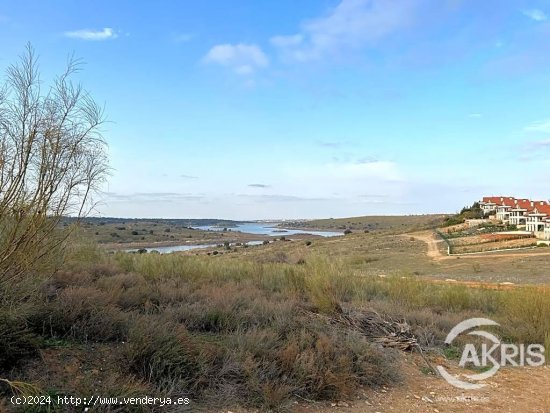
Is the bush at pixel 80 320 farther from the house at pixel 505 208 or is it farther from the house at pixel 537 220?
the house at pixel 505 208

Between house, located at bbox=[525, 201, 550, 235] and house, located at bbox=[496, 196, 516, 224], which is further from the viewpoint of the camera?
house, located at bbox=[496, 196, 516, 224]

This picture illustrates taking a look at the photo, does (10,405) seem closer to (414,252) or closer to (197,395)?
(197,395)

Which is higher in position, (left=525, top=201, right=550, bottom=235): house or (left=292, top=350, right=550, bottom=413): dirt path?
(left=525, top=201, right=550, bottom=235): house

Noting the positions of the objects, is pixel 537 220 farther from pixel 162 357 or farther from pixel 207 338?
pixel 162 357

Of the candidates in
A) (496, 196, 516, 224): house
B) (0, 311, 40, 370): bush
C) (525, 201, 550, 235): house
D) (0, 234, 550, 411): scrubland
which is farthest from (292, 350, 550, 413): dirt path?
(496, 196, 516, 224): house

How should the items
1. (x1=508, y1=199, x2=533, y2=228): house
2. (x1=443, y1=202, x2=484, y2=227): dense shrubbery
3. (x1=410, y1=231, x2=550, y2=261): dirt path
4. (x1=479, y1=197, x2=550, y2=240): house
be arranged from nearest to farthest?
(x1=410, y1=231, x2=550, y2=261): dirt path
(x1=479, y1=197, x2=550, y2=240): house
(x1=508, y1=199, x2=533, y2=228): house
(x1=443, y1=202, x2=484, y2=227): dense shrubbery

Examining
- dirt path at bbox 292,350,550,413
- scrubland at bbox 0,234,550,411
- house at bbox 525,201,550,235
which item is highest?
house at bbox 525,201,550,235

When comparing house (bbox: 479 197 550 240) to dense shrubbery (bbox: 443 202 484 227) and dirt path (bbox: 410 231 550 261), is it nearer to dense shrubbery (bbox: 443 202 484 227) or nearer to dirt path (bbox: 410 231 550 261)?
dense shrubbery (bbox: 443 202 484 227)

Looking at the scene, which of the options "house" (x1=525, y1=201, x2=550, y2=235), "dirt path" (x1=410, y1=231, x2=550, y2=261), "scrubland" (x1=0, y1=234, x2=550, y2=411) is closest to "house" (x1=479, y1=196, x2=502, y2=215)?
"house" (x1=525, y1=201, x2=550, y2=235)

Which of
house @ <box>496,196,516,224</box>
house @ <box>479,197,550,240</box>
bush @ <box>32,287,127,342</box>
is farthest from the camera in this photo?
house @ <box>496,196,516,224</box>

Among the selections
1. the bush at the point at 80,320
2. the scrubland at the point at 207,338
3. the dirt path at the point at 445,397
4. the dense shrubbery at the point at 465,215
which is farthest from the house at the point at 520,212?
the bush at the point at 80,320

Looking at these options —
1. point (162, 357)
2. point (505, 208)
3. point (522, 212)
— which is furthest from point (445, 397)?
point (505, 208)

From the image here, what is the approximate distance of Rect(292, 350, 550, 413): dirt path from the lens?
230 inches

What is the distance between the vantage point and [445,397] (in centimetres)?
636
